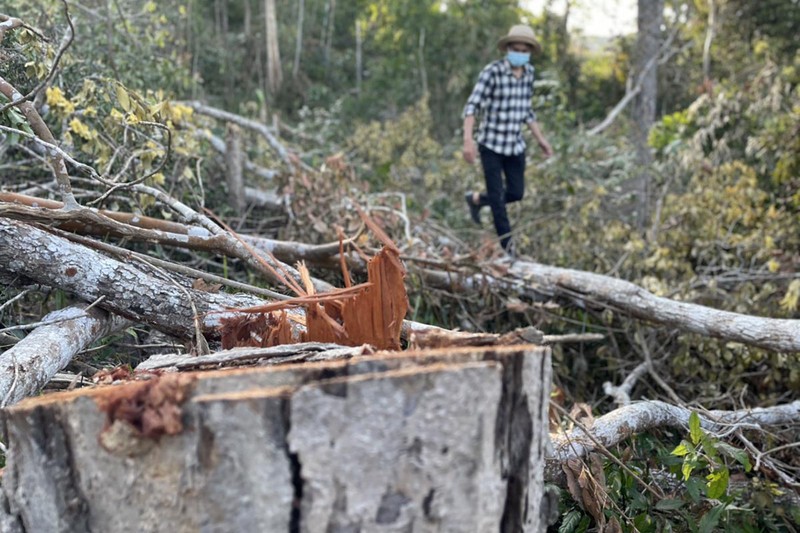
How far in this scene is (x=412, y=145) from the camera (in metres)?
8.29

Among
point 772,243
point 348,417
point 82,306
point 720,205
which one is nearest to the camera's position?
point 348,417

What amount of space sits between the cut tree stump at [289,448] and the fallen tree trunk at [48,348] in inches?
33.9

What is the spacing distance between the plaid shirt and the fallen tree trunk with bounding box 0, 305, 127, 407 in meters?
3.34

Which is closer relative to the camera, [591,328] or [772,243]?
[591,328]

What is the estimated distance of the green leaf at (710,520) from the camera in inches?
87.2

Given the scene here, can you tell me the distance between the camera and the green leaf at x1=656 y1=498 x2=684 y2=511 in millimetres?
2313

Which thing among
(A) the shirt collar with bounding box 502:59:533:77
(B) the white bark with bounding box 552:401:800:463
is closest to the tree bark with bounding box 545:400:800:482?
(B) the white bark with bounding box 552:401:800:463

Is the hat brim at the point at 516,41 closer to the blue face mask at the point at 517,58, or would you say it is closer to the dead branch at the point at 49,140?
the blue face mask at the point at 517,58

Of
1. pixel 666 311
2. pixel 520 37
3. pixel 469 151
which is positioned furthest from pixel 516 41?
pixel 666 311

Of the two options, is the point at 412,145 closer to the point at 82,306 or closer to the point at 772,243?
the point at 772,243

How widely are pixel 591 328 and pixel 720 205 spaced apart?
2032 mm

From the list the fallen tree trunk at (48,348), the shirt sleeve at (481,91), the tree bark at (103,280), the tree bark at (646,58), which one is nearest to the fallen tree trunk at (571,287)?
the tree bark at (103,280)

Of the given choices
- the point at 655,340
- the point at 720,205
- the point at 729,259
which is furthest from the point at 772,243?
the point at 655,340

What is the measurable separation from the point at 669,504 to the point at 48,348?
199 cm
